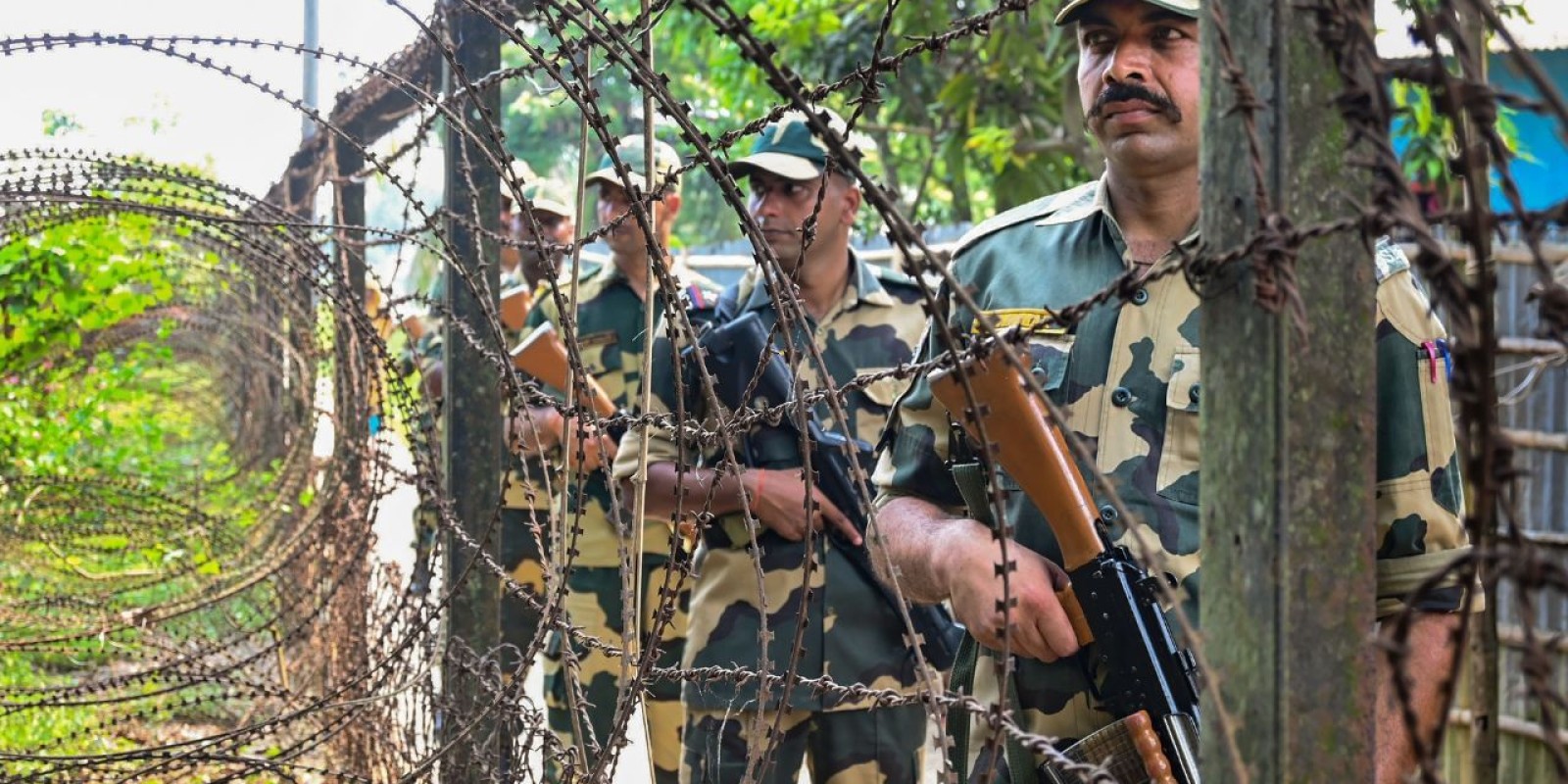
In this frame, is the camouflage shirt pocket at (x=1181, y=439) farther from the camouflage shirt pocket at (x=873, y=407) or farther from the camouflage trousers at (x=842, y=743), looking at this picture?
the camouflage shirt pocket at (x=873, y=407)

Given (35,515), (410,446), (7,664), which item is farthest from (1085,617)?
(35,515)

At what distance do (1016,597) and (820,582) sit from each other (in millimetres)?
1739

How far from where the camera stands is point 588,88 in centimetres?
187

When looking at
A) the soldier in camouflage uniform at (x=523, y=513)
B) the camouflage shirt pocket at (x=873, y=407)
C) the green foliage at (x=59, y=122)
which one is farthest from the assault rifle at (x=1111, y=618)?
the green foliage at (x=59, y=122)

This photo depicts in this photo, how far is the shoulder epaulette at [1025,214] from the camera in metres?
2.60

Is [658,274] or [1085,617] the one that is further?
[1085,617]

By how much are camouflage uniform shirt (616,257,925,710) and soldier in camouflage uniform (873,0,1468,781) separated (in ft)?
3.88

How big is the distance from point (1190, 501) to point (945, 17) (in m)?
6.54

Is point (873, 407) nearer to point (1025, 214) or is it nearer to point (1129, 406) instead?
point (1025, 214)

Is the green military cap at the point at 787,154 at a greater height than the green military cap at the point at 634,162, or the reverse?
the green military cap at the point at 634,162

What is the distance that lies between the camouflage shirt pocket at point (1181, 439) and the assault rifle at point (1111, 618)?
0.51 feet

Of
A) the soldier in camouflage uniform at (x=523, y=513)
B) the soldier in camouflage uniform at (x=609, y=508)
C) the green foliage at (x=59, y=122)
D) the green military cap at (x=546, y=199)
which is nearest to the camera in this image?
the soldier in camouflage uniform at (x=609, y=508)

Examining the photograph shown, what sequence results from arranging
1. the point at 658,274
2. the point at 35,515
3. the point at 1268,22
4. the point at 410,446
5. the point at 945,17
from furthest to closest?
the point at 945,17 → the point at 35,515 → the point at 410,446 → the point at 658,274 → the point at 1268,22

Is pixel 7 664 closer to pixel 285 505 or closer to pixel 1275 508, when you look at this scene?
pixel 285 505
